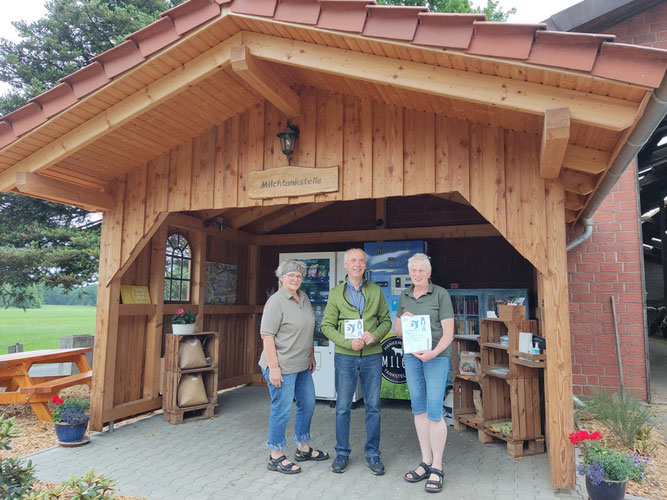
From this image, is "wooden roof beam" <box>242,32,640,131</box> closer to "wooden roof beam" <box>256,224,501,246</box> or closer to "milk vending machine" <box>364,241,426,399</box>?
"milk vending machine" <box>364,241,426,399</box>

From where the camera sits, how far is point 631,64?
2.42 m

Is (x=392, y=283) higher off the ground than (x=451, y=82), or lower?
lower

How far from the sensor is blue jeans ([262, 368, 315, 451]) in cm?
356

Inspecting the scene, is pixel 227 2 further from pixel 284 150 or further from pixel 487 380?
pixel 487 380

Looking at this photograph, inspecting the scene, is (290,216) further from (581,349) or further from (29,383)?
(581,349)

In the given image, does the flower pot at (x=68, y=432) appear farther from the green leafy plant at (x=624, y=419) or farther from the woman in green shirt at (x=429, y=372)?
the green leafy plant at (x=624, y=419)

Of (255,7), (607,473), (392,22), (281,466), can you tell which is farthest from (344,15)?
(607,473)

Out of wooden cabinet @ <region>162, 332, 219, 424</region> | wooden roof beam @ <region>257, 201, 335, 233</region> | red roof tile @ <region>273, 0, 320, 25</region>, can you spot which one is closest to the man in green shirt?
red roof tile @ <region>273, 0, 320, 25</region>

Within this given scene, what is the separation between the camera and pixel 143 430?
478cm

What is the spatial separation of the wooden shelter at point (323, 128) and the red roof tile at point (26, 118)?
0.01 m

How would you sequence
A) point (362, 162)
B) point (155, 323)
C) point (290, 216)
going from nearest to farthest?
point (362, 162) < point (155, 323) < point (290, 216)

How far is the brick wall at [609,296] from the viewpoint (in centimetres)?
550

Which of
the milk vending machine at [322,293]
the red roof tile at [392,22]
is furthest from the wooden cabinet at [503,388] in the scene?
the red roof tile at [392,22]

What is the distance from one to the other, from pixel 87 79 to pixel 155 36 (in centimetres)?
71
